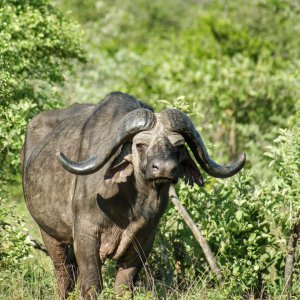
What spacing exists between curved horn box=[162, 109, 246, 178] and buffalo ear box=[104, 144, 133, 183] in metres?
0.43

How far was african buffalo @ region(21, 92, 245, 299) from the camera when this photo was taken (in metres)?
6.80

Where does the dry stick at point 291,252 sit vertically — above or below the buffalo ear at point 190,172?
below

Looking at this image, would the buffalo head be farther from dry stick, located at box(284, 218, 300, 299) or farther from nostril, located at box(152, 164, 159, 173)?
dry stick, located at box(284, 218, 300, 299)

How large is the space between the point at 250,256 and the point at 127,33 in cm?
2699

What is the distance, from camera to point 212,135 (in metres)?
16.3

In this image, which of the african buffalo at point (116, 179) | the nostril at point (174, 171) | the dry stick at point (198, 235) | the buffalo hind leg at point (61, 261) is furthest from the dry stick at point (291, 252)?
the nostril at point (174, 171)

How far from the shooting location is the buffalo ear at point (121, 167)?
23.0 feet

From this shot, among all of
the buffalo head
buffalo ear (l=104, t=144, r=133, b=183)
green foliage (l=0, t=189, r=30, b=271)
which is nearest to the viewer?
the buffalo head

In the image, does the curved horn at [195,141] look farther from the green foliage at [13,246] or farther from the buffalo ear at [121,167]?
the green foliage at [13,246]

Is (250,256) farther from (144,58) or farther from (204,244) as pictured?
Answer: (144,58)

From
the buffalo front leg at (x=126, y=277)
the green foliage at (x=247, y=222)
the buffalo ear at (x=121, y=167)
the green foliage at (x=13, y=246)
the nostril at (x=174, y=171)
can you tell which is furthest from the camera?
the green foliage at (x=247, y=222)

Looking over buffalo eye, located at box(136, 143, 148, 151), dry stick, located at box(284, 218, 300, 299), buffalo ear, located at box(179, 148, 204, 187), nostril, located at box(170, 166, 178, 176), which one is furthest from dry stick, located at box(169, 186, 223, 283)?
nostril, located at box(170, 166, 178, 176)

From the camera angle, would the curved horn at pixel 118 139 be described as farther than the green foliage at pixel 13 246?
No

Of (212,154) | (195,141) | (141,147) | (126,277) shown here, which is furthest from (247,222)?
(141,147)
